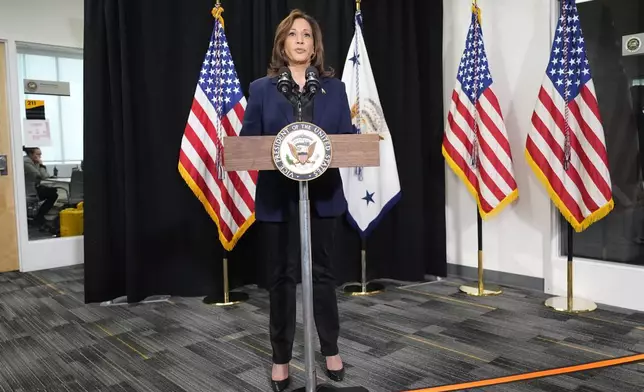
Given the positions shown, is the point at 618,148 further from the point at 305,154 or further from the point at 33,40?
the point at 33,40

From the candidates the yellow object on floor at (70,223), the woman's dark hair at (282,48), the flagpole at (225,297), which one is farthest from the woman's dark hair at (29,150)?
the woman's dark hair at (282,48)

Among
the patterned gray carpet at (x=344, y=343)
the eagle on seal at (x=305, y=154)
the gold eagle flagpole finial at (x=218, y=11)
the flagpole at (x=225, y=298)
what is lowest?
the patterned gray carpet at (x=344, y=343)

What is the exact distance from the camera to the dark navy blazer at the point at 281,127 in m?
2.08

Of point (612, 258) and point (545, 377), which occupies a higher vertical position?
point (612, 258)

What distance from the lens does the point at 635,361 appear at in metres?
2.51

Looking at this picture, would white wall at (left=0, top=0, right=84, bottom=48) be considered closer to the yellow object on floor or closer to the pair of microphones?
the yellow object on floor

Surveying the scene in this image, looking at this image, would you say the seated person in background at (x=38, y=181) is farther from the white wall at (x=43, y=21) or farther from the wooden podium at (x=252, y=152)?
the wooden podium at (x=252, y=152)

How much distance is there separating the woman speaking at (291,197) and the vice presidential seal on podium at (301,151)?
0.31m

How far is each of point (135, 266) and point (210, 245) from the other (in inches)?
21.2

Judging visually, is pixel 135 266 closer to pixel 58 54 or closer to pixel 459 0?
pixel 58 54

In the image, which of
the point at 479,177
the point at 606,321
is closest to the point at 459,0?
the point at 479,177

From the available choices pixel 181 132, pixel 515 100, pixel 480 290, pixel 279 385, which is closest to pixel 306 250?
pixel 279 385

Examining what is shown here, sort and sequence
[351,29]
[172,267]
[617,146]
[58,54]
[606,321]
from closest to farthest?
1. [606,321]
2. [617,146]
3. [172,267]
4. [351,29]
5. [58,54]

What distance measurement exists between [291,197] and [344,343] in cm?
110
